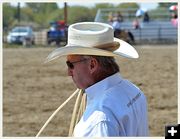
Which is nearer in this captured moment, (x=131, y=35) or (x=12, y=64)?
(x=12, y=64)

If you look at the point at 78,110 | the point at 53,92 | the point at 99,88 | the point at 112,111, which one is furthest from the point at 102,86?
the point at 53,92

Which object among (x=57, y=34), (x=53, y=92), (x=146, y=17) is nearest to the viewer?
(x=53, y=92)

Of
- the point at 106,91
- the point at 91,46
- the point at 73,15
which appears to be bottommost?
the point at 73,15

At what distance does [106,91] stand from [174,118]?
525 centimetres

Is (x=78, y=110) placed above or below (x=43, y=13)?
above

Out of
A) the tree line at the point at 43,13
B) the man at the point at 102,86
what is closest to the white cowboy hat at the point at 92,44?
the man at the point at 102,86

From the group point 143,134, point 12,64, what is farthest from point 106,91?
point 12,64

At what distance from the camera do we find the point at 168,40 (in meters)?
20.9

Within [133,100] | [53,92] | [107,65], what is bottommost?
[53,92]

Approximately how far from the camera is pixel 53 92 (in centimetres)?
880

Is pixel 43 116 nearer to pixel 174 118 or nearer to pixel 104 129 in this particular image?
pixel 174 118

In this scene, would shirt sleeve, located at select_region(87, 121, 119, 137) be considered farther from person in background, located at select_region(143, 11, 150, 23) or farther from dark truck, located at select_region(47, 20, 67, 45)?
person in background, located at select_region(143, 11, 150, 23)

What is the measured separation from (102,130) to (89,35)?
405mm

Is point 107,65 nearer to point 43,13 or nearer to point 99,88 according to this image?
point 99,88
